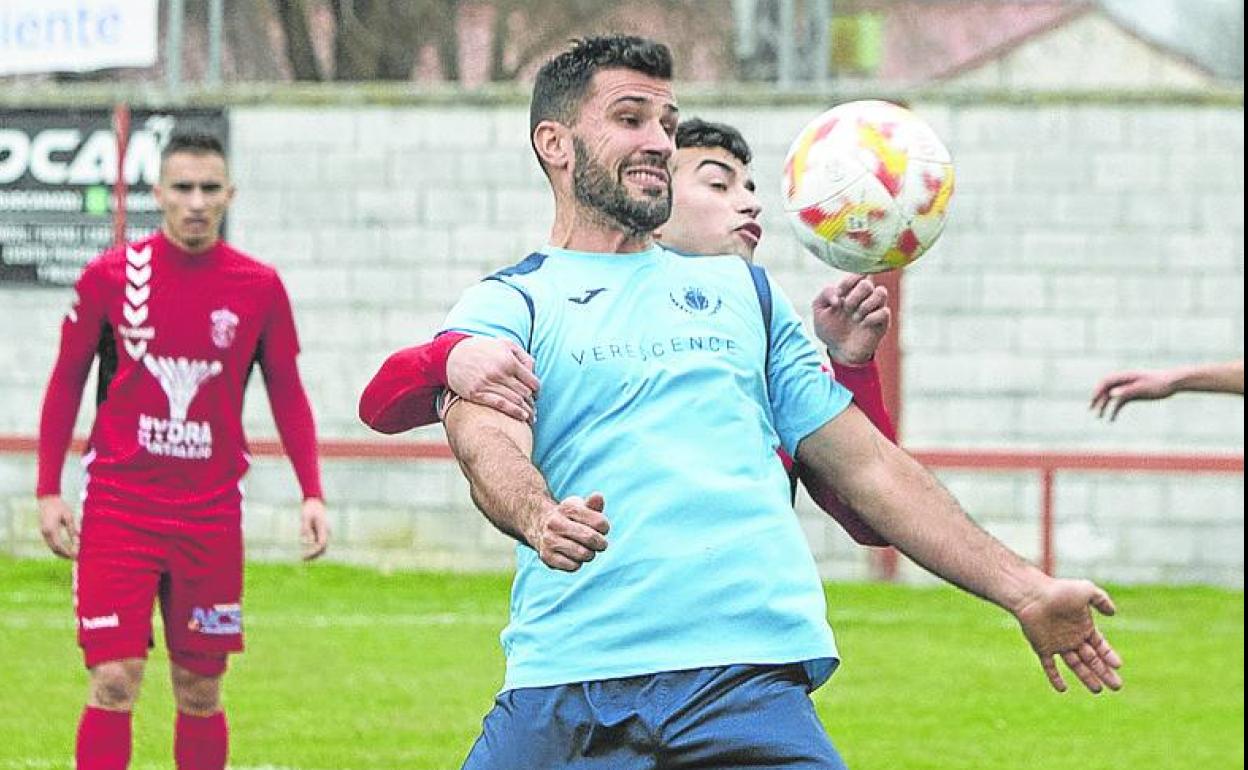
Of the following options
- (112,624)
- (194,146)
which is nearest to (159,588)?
(112,624)

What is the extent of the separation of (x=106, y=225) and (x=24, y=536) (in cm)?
212

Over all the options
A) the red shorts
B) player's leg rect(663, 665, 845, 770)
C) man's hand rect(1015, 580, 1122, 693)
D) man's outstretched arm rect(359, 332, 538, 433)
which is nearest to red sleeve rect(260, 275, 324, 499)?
the red shorts

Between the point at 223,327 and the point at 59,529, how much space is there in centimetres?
83

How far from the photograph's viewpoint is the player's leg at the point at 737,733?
3.99m

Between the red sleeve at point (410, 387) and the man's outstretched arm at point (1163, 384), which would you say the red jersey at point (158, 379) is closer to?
the man's outstretched arm at point (1163, 384)

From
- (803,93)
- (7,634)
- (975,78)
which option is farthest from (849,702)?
(975,78)

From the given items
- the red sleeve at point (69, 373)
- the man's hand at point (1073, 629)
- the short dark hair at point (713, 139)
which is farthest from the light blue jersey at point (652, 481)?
the red sleeve at point (69, 373)

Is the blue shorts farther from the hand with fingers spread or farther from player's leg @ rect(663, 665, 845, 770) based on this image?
the hand with fingers spread

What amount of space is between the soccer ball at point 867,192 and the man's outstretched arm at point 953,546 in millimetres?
608

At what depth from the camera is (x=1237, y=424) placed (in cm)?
1489

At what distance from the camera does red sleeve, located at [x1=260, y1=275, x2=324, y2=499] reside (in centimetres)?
787

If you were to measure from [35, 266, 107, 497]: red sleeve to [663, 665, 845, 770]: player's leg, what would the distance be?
4046 mm

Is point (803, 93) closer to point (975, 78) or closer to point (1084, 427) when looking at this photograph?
point (1084, 427)

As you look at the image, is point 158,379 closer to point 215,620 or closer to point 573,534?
point 215,620
